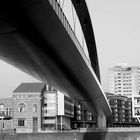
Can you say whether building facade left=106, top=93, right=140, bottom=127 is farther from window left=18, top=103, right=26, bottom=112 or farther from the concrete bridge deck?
the concrete bridge deck

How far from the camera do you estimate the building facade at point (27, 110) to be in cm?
11412

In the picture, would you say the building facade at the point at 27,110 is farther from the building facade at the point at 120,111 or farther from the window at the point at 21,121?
the building facade at the point at 120,111

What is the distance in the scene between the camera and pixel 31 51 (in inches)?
939

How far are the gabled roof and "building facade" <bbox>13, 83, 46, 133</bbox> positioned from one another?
28.5 inches

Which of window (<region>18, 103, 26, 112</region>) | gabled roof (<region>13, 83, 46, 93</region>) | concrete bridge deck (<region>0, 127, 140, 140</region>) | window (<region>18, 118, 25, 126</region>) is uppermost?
gabled roof (<region>13, 83, 46, 93</region>)

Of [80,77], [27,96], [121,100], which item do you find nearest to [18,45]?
[80,77]

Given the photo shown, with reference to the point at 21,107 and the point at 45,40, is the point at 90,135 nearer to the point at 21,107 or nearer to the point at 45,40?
the point at 21,107

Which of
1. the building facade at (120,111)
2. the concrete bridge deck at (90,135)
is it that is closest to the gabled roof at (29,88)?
the concrete bridge deck at (90,135)

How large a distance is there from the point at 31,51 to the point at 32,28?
5002 millimetres

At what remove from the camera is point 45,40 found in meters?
21.3

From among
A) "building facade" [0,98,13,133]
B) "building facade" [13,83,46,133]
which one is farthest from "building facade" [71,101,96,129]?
"building facade" [0,98,13,133]

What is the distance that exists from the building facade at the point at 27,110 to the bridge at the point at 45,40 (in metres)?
75.1

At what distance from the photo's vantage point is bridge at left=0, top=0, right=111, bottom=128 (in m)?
17.0

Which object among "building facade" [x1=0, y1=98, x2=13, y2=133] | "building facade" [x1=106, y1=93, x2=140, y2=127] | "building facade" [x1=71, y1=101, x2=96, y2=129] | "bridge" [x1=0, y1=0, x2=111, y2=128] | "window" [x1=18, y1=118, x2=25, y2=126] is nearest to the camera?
"bridge" [x1=0, y1=0, x2=111, y2=128]
